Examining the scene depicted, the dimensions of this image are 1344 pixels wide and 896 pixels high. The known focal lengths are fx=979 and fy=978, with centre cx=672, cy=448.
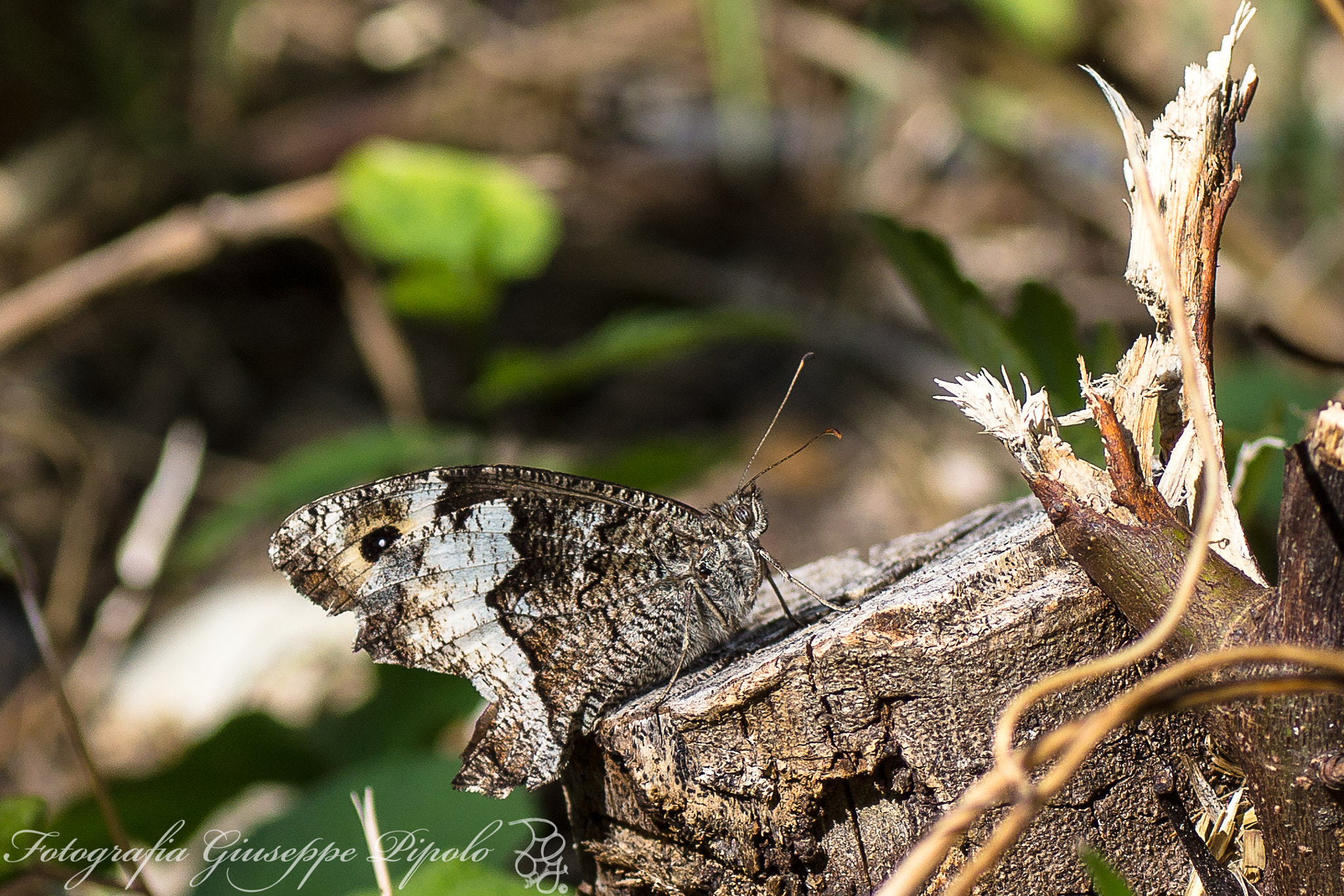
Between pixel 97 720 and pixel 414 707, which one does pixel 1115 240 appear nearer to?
pixel 414 707

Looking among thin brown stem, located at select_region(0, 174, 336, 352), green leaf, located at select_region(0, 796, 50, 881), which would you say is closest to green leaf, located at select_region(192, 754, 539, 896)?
green leaf, located at select_region(0, 796, 50, 881)

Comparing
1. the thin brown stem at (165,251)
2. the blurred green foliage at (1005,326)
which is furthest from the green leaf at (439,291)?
the blurred green foliage at (1005,326)

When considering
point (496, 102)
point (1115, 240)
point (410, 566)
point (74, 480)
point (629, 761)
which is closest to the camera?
point (629, 761)

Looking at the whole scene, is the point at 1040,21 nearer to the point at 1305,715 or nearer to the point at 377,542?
the point at 377,542

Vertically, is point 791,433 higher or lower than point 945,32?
lower

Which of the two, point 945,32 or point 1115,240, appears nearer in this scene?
point 1115,240

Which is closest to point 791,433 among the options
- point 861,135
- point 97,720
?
point 861,135
